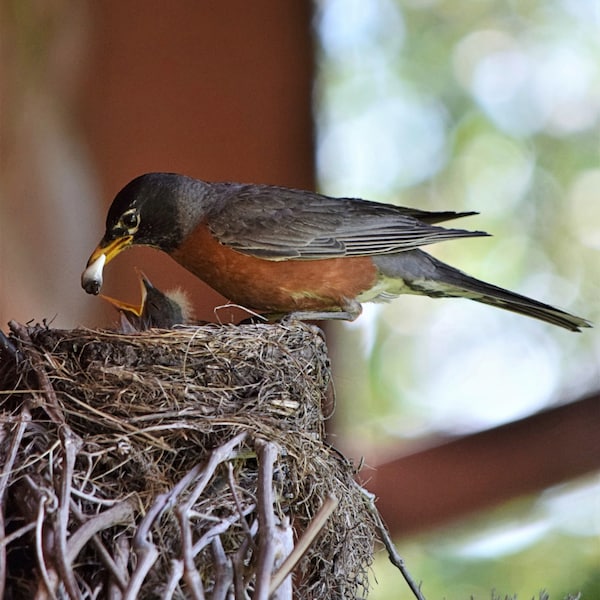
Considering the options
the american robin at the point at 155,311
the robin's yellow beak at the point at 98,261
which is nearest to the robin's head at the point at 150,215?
the robin's yellow beak at the point at 98,261

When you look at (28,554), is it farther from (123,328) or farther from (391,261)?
(391,261)

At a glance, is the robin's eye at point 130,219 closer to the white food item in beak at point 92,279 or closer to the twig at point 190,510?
the white food item in beak at point 92,279

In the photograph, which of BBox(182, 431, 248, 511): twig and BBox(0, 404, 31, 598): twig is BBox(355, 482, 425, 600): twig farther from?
BBox(0, 404, 31, 598): twig

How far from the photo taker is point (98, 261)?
222cm

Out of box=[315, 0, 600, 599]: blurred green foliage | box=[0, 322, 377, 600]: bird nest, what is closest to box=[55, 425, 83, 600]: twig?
box=[0, 322, 377, 600]: bird nest

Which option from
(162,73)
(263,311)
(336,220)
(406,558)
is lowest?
(406,558)

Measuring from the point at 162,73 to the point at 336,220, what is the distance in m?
0.87

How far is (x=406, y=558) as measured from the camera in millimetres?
2877

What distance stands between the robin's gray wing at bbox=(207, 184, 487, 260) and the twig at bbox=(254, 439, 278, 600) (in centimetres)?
96

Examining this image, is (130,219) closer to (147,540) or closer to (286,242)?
(286,242)

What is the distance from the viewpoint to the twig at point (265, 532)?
4.08ft

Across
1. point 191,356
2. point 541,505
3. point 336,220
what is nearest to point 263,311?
point 336,220

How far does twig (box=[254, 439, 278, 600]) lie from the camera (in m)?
1.24

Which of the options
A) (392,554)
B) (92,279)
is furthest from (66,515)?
(92,279)
